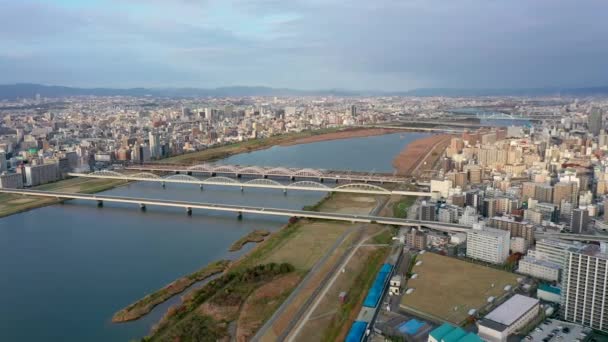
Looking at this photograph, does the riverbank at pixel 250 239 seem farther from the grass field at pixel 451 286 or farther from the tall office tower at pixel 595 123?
the tall office tower at pixel 595 123

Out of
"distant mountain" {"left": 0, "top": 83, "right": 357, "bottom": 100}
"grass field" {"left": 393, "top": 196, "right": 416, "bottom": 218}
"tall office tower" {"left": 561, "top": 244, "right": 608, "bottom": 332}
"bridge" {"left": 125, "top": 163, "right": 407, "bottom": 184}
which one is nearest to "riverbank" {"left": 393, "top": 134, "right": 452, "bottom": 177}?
"bridge" {"left": 125, "top": 163, "right": 407, "bottom": 184}

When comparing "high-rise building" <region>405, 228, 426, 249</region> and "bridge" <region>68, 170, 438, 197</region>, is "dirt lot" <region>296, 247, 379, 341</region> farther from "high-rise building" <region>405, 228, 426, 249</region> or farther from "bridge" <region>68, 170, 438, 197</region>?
"bridge" <region>68, 170, 438, 197</region>

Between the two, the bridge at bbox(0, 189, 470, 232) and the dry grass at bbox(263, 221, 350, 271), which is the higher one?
the bridge at bbox(0, 189, 470, 232)

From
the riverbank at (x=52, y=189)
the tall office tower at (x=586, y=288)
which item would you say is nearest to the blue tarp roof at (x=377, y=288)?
the tall office tower at (x=586, y=288)

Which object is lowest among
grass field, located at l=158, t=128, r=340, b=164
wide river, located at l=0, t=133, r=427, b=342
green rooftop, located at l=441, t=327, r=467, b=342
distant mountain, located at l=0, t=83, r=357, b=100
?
wide river, located at l=0, t=133, r=427, b=342

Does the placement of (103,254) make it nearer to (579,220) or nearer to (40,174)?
(40,174)

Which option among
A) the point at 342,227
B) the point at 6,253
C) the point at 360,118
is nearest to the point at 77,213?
the point at 6,253
